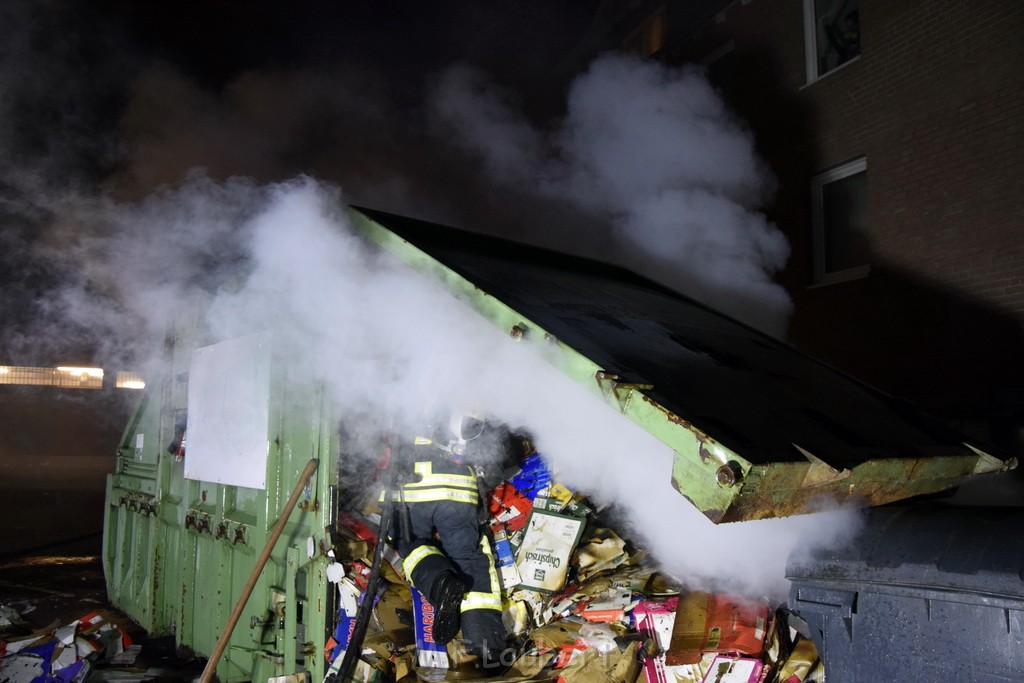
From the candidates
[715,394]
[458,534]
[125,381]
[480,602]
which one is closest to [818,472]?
[715,394]

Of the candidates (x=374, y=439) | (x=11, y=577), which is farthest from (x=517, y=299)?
(x=11, y=577)

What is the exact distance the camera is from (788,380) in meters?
2.27

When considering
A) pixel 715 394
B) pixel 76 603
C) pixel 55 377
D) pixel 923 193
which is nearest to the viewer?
pixel 715 394

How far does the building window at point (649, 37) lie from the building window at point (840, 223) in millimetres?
2822

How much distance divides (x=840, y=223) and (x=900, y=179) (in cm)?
82

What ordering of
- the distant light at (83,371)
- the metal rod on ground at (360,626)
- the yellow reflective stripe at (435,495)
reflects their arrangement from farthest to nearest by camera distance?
1. the distant light at (83,371)
2. the yellow reflective stripe at (435,495)
3. the metal rod on ground at (360,626)

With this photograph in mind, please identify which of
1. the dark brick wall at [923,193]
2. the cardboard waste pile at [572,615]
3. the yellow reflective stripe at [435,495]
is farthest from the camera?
the dark brick wall at [923,193]

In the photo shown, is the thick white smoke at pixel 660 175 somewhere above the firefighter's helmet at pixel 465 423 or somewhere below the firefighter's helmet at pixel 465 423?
Answer: above

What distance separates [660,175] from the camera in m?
6.00

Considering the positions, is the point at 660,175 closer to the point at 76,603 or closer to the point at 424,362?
the point at 424,362

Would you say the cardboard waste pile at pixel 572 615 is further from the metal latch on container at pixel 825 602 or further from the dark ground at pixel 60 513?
the dark ground at pixel 60 513

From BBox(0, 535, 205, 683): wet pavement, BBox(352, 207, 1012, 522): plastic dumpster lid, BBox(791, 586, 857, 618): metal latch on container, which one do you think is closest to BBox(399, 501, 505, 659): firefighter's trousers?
BBox(352, 207, 1012, 522): plastic dumpster lid

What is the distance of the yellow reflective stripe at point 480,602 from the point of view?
3047 mm

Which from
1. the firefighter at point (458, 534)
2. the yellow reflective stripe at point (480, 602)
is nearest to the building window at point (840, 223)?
the firefighter at point (458, 534)
